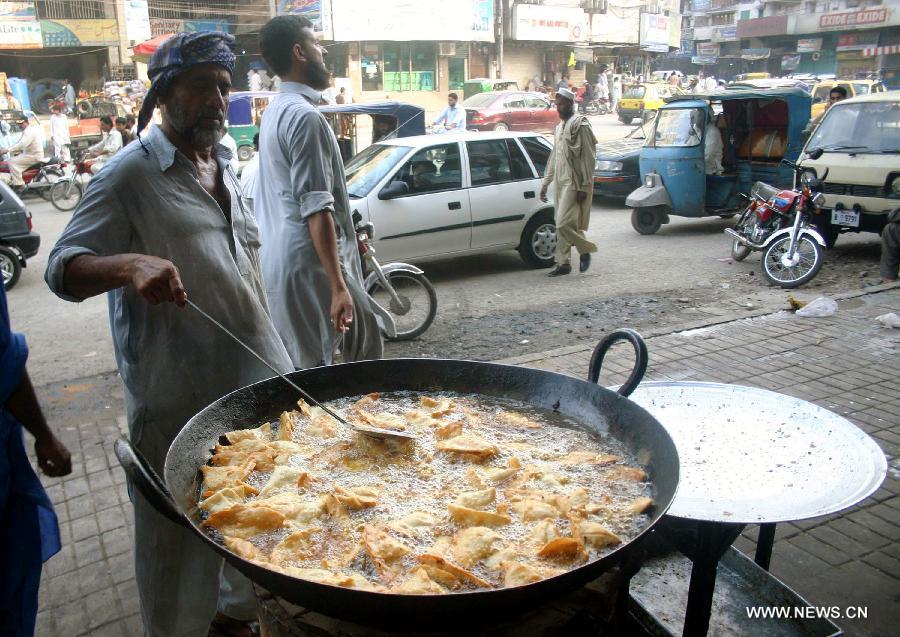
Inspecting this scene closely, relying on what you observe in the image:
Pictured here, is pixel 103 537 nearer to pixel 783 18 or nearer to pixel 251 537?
pixel 251 537

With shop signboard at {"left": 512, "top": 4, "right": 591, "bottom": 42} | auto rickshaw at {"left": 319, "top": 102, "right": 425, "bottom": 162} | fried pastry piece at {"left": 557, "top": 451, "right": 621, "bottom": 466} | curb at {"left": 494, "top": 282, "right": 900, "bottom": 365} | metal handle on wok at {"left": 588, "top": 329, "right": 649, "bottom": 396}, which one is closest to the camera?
fried pastry piece at {"left": 557, "top": 451, "right": 621, "bottom": 466}

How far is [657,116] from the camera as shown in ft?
36.0

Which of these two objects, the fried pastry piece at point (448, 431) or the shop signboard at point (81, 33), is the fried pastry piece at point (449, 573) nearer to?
the fried pastry piece at point (448, 431)

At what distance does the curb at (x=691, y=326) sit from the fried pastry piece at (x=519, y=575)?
370 centimetres

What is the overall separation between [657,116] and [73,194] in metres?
11.1

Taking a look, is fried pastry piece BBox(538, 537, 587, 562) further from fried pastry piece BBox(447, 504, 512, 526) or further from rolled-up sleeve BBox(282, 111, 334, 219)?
rolled-up sleeve BBox(282, 111, 334, 219)

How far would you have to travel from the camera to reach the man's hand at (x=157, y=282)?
182 centimetres

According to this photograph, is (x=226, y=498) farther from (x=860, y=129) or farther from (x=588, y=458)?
(x=860, y=129)

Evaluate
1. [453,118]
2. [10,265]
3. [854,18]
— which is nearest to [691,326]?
[10,265]

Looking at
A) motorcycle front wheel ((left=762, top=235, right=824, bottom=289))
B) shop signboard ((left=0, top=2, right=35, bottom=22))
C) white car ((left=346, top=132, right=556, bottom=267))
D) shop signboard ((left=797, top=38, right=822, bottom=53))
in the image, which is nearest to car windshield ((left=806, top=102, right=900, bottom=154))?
motorcycle front wheel ((left=762, top=235, right=824, bottom=289))

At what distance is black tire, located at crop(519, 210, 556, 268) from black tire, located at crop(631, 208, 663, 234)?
256cm

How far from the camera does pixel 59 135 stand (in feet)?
54.3

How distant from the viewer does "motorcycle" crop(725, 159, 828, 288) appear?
7828 millimetres

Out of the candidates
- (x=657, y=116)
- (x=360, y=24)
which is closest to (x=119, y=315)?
(x=657, y=116)
